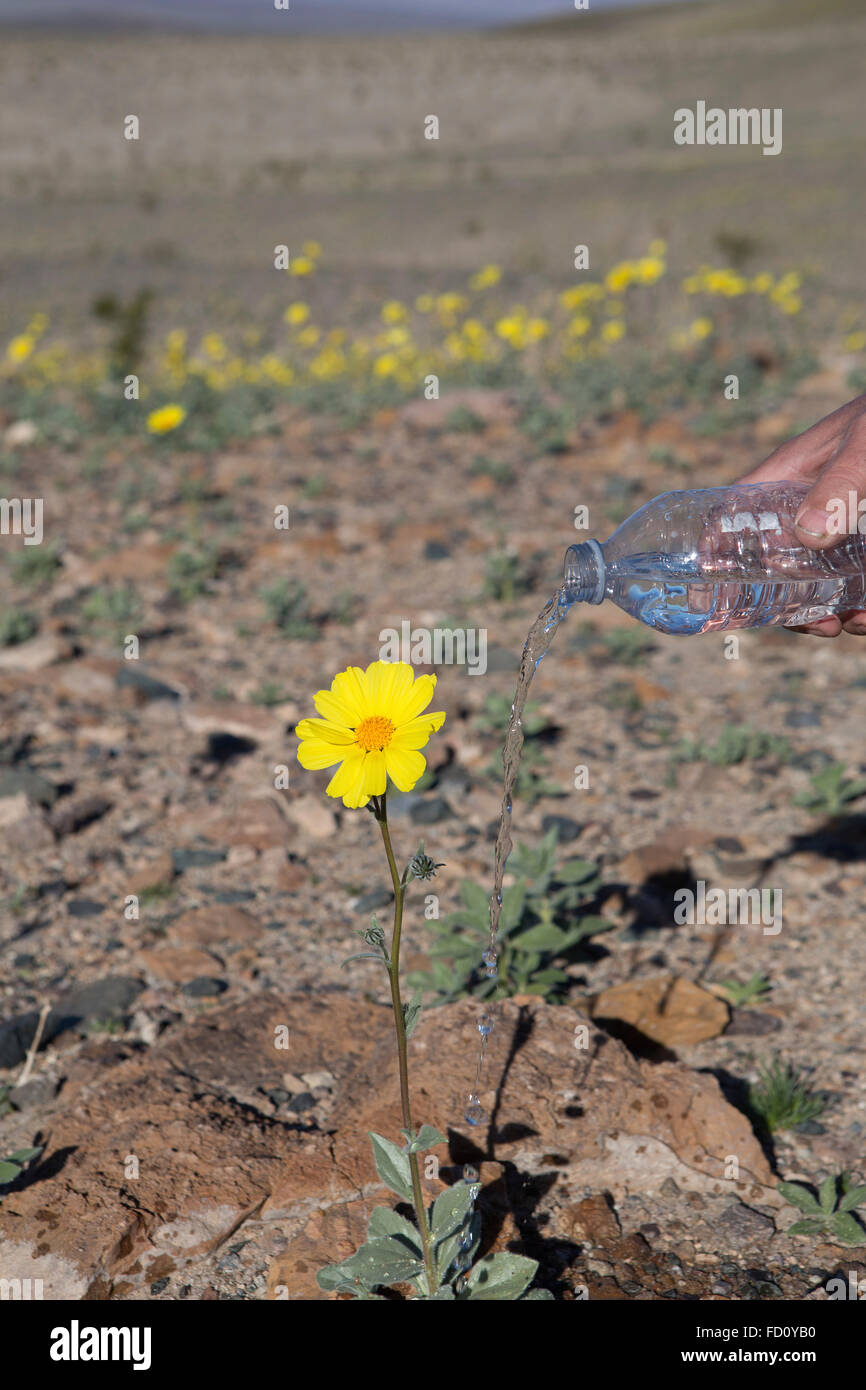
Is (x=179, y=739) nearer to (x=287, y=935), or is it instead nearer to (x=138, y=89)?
(x=287, y=935)

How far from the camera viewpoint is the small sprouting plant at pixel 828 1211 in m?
2.44

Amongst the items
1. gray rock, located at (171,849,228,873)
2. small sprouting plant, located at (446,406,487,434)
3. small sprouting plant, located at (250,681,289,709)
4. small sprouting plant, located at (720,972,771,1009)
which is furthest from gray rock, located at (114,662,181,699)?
small sprouting plant, located at (446,406,487,434)

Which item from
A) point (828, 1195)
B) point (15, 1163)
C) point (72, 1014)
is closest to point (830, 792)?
point (828, 1195)

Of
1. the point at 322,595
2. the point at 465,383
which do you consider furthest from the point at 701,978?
Result: the point at 465,383

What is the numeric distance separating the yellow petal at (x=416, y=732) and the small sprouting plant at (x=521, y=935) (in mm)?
1271

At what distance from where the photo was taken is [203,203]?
30906 millimetres

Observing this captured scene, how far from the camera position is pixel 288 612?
562cm

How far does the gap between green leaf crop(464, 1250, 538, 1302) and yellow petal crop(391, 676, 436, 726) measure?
38.3 inches

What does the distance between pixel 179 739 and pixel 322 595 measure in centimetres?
145

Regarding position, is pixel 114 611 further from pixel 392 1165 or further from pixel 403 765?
pixel 403 765

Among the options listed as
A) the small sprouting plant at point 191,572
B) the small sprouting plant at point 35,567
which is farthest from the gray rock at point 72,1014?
the small sprouting plant at point 35,567

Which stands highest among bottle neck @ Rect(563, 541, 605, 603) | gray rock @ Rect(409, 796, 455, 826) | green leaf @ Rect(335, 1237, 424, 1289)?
bottle neck @ Rect(563, 541, 605, 603)

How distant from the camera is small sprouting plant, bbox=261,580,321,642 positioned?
18.0 ft

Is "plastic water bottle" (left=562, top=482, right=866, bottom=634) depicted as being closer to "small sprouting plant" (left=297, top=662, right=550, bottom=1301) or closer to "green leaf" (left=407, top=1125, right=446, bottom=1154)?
"small sprouting plant" (left=297, top=662, right=550, bottom=1301)
